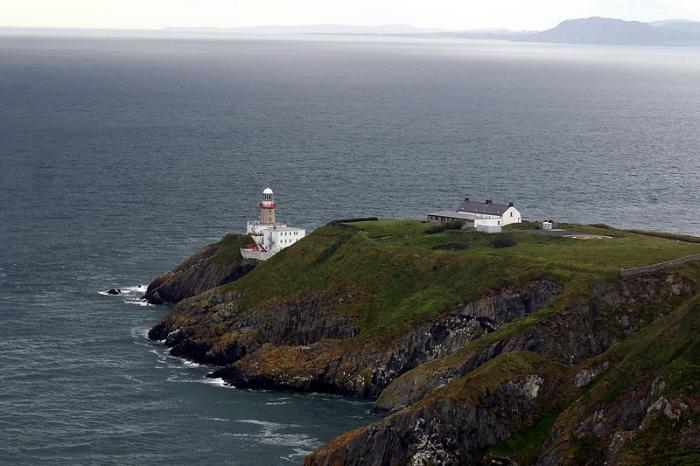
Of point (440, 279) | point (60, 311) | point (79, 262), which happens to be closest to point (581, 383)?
point (440, 279)

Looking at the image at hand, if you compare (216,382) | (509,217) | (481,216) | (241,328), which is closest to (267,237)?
(481,216)

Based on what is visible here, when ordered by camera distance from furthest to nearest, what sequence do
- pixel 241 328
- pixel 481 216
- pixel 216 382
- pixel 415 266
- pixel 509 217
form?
1. pixel 481 216
2. pixel 509 217
3. pixel 415 266
4. pixel 241 328
5. pixel 216 382

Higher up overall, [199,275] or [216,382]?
[199,275]

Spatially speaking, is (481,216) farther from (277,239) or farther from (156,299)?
(156,299)

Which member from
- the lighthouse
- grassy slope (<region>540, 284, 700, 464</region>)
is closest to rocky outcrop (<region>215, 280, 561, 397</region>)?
grassy slope (<region>540, 284, 700, 464</region>)

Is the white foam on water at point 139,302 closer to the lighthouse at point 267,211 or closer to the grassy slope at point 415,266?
the grassy slope at point 415,266

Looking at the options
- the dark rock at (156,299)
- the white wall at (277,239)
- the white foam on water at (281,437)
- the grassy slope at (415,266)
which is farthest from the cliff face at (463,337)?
the white foam on water at (281,437)
